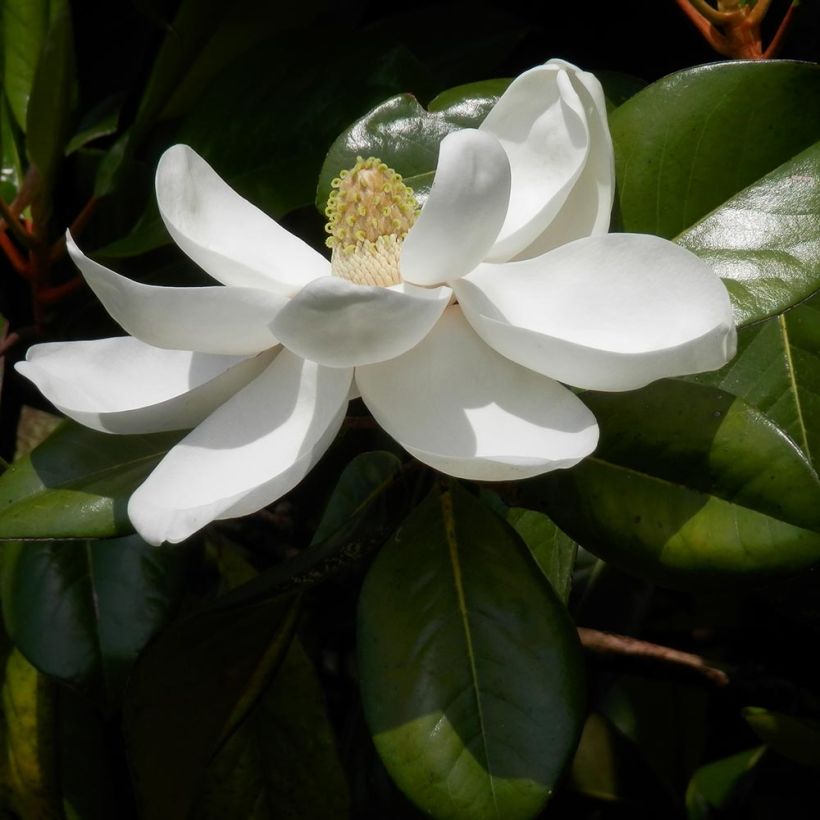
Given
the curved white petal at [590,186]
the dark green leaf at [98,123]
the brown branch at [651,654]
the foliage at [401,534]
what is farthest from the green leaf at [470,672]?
the dark green leaf at [98,123]

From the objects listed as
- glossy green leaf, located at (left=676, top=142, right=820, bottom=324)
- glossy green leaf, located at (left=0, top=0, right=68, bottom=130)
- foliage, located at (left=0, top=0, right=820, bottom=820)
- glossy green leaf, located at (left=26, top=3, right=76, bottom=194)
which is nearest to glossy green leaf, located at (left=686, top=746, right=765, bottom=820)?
foliage, located at (left=0, top=0, right=820, bottom=820)

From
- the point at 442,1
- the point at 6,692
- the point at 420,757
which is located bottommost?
the point at 6,692

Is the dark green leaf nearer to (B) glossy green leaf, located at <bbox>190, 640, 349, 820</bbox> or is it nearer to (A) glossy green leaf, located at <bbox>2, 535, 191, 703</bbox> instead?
(A) glossy green leaf, located at <bbox>2, 535, 191, 703</bbox>

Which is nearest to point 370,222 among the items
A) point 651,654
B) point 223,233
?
point 223,233

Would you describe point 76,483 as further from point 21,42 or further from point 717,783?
point 717,783

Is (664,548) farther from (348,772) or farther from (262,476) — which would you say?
(348,772)

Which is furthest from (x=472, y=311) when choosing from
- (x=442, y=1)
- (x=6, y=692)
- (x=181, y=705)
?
(x=6, y=692)

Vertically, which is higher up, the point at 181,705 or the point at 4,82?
the point at 4,82
